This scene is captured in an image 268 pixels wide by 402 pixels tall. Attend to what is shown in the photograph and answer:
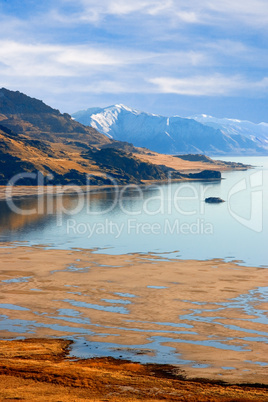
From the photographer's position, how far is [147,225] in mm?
103688

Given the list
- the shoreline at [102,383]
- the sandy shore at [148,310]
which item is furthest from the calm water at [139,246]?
the shoreline at [102,383]

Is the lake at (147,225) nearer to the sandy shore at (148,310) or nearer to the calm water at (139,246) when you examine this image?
the calm water at (139,246)

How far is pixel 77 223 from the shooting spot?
342 feet

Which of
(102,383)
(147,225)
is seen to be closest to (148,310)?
(102,383)

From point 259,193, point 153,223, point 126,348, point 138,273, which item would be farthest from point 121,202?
point 126,348

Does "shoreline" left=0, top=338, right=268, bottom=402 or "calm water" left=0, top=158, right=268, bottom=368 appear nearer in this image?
"shoreline" left=0, top=338, right=268, bottom=402

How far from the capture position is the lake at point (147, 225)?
7575 centimetres

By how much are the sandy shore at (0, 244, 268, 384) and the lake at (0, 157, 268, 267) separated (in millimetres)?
11721

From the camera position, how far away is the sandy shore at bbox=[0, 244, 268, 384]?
31814 millimetres

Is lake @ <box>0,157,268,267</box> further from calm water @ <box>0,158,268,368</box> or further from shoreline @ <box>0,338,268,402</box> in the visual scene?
shoreline @ <box>0,338,268,402</box>

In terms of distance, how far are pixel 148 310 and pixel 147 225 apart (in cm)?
6201

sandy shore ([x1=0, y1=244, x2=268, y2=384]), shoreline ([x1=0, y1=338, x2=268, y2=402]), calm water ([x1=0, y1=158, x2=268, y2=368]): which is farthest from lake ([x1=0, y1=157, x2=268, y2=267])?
shoreline ([x1=0, y1=338, x2=268, y2=402])

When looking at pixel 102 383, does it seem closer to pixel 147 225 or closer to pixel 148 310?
pixel 148 310

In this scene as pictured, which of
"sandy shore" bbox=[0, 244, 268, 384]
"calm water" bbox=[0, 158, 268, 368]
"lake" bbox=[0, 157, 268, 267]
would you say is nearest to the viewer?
"sandy shore" bbox=[0, 244, 268, 384]
